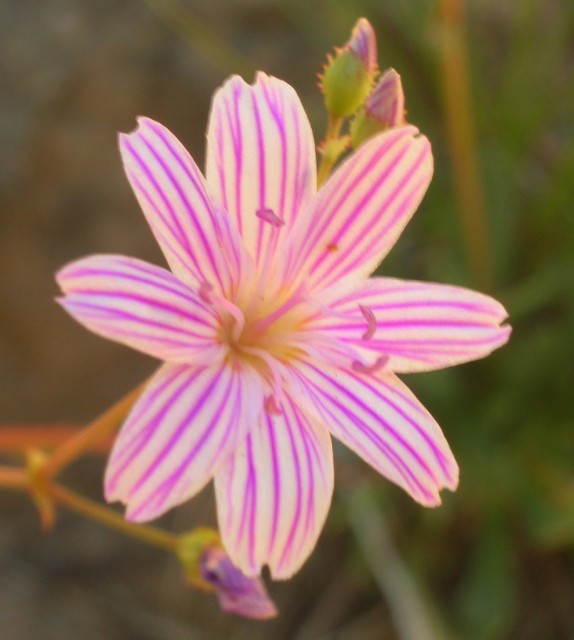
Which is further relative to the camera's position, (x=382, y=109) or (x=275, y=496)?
(x=382, y=109)

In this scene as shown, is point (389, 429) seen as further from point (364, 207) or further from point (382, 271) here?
point (382, 271)

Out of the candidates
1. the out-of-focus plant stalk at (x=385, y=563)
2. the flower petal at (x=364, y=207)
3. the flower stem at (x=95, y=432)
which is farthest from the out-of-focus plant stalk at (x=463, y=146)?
the flower stem at (x=95, y=432)

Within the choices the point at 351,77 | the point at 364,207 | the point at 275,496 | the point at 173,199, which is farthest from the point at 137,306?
the point at 351,77

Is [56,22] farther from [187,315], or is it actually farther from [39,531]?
[187,315]

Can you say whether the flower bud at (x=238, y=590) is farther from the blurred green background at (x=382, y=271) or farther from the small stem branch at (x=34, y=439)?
the blurred green background at (x=382, y=271)

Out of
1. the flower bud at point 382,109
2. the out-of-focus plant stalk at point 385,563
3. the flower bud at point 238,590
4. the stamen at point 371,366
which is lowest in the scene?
the out-of-focus plant stalk at point 385,563

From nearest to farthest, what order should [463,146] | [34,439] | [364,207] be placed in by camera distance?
[364,207] < [34,439] < [463,146]

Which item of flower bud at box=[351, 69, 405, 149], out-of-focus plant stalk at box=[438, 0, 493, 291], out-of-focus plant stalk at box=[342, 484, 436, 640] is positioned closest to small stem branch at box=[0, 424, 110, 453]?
flower bud at box=[351, 69, 405, 149]

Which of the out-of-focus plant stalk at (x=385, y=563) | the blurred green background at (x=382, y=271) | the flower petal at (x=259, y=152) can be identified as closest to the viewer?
the flower petal at (x=259, y=152)
